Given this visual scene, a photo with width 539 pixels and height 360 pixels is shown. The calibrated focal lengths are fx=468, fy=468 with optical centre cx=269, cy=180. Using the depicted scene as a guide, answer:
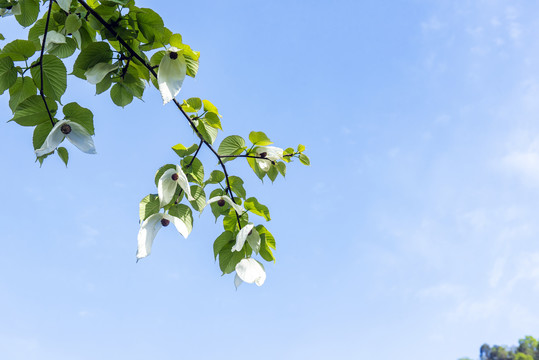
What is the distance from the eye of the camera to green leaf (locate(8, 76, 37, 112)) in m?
1.32

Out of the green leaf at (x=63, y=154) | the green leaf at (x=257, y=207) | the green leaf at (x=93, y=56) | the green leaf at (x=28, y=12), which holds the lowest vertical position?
the green leaf at (x=257, y=207)

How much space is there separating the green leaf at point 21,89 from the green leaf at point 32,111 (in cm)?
17

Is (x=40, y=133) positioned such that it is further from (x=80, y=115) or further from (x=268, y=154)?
(x=268, y=154)

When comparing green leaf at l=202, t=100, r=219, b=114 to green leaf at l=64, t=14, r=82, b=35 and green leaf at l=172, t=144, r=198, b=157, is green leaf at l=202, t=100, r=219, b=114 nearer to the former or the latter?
green leaf at l=172, t=144, r=198, b=157

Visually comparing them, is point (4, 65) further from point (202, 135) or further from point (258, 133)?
point (258, 133)

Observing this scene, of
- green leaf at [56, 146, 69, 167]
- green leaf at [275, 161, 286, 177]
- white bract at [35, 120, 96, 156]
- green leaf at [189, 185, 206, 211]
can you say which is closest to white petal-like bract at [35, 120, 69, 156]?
white bract at [35, 120, 96, 156]

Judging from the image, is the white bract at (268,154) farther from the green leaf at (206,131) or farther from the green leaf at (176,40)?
the green leaf at (176,40)

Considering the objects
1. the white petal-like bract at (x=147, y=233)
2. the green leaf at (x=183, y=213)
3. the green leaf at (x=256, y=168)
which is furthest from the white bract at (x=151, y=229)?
the green leaf at (x=256, y=168)

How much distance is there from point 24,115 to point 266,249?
0.73 m

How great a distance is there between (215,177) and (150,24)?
1.65 ft

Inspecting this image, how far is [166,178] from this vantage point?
1.15 meters

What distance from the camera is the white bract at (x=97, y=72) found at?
1.26 m

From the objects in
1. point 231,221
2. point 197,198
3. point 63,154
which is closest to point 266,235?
point 231,221

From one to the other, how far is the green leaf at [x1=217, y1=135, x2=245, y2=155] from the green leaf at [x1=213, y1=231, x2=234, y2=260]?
26 centimetres
